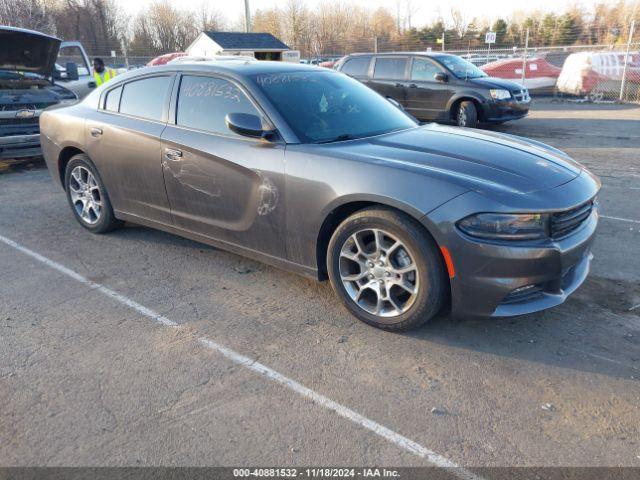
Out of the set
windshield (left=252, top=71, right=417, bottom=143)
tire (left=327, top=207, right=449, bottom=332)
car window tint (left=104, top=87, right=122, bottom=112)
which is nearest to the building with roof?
car window tint (left=104, top=87, right=122, bottom=112)

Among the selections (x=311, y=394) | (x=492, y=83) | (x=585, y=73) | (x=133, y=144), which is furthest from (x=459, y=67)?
(x=311, y=394)

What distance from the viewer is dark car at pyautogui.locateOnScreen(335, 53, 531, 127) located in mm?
11344

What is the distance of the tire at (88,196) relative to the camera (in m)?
5.14

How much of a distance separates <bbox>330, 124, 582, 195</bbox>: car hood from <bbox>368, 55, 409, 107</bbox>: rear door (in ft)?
28.2

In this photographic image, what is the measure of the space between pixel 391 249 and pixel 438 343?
2.13 ft

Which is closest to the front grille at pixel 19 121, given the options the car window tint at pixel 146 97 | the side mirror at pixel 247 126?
the car window tint at pixel 146 97

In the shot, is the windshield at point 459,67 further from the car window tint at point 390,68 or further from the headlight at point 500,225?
the headlight at point 500,225

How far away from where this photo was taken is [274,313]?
3.70m

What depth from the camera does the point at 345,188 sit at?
3.35m

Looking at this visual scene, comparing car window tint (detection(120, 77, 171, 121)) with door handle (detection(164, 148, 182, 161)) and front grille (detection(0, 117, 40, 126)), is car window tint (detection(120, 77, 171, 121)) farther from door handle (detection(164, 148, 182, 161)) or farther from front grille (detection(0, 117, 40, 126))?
front grille (detection(0, 117, 40, 126))

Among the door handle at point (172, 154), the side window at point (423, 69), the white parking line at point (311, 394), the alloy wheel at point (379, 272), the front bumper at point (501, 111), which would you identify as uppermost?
the side window at point (423, 69)

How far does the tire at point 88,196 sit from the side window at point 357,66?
8.81 meters

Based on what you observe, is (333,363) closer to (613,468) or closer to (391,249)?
(391,249)

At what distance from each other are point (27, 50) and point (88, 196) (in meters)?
4.53
